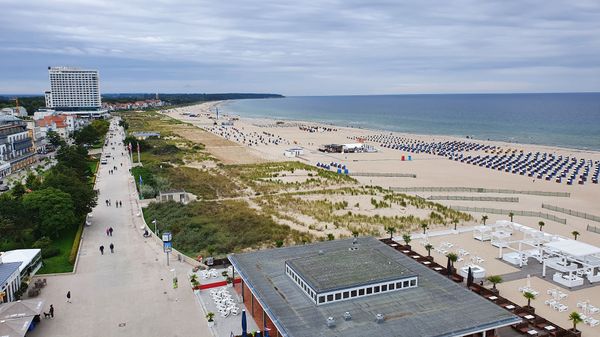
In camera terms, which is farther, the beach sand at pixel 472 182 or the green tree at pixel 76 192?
the green tree at pixel 76 192

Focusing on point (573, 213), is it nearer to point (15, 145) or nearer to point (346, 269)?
point (346, 269)

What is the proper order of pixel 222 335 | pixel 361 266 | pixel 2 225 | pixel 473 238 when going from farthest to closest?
pixel 473 238
pixel 2 225
pixel 361 266
pixel 222 335

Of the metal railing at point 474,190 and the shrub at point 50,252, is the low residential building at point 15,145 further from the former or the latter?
the metal railing at point 474,190

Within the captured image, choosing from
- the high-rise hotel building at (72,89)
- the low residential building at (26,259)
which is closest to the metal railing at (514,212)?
the low residential building at (26,259)

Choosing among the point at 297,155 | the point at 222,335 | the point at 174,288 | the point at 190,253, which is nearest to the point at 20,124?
the point at 297,155

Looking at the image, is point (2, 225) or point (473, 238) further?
point (473, 238)

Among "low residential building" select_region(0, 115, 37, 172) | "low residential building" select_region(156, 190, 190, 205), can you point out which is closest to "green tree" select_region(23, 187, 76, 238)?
"low residential building" select_region(156, 190, 190, 205)

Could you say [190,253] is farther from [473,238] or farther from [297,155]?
[297,155]
